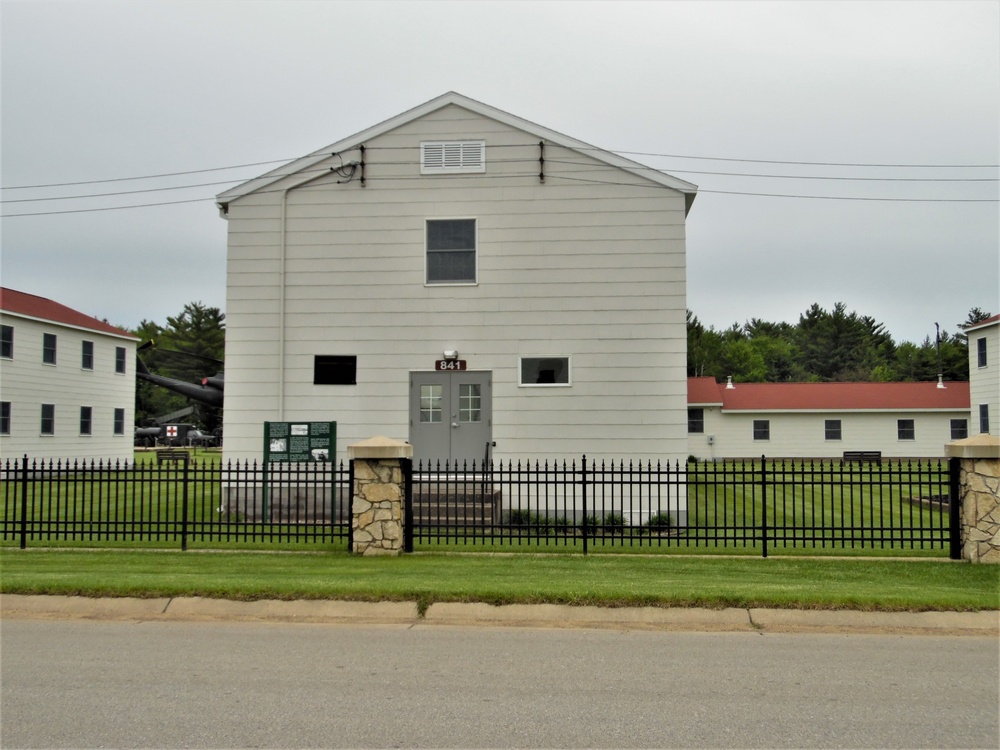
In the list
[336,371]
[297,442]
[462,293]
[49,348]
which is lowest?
[297,442]

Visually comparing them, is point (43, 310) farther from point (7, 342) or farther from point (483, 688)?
point (483, 688)

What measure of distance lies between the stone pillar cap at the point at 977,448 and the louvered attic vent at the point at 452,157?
10.8 meters

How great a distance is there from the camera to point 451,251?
1873 cm

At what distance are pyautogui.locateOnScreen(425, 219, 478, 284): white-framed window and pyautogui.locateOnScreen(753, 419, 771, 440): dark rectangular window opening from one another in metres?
30.4

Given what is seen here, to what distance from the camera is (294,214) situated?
19.0 m

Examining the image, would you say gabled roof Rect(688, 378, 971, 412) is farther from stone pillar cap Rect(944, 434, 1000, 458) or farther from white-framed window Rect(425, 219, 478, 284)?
stone pillar cap Rect(944, 434, 1000, 458)

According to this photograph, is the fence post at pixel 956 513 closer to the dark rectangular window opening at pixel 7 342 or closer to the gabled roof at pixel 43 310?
the gabled roof at pixel 43 310

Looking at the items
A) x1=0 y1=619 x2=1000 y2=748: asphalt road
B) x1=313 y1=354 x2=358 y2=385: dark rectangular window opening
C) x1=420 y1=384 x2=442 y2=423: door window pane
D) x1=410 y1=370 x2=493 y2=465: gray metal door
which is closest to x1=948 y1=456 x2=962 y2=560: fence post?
x1=0 y1=619 x2=1000 y2=748: asphalt road

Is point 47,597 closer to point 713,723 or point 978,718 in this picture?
point 713,723

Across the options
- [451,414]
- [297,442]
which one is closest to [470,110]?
[451,414]

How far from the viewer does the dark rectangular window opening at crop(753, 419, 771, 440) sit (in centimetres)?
4522

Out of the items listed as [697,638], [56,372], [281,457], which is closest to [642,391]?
[281,457]

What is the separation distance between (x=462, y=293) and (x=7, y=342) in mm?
20802

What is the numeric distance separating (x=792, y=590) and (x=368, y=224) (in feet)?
40.2
